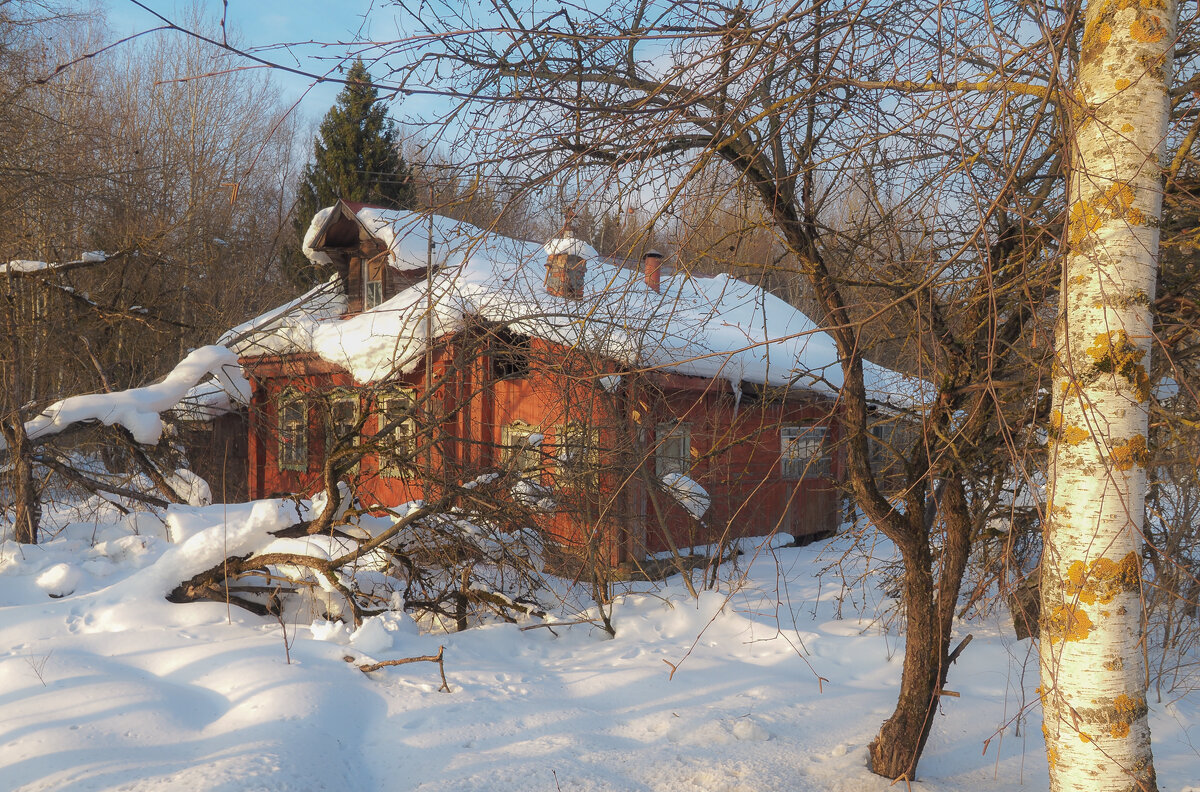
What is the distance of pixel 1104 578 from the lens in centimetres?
215

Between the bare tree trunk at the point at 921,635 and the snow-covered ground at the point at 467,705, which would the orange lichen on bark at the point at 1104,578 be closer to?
the snow-covered ground at the point at 467,705

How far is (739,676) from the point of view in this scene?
A: 5734 mm

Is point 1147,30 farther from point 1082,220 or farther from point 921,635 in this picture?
point 921,635

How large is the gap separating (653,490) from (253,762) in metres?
4.09

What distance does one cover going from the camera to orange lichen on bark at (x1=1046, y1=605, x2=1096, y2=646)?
2.19m

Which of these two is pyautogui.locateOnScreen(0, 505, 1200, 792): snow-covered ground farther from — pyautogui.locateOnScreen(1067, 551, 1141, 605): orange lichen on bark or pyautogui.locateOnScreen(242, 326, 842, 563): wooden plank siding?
pyautogui.locateOnScreen(242, 326, 842, 563): wooden plank siding

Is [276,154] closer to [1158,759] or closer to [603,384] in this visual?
[603,384]

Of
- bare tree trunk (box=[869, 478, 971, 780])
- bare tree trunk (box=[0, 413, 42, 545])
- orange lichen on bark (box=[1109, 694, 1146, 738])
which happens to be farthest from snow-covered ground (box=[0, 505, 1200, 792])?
bare tree trunk (box=[0, 413, 42, 545])

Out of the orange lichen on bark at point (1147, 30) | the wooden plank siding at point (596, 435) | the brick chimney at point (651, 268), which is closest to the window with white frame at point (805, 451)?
the wooden plank siding at point (596, 435)

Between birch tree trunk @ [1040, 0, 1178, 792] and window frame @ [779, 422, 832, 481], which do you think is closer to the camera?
birch tree trunk @ [1040, 0, 1178, 792]

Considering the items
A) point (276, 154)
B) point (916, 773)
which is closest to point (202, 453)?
point (916, 773)

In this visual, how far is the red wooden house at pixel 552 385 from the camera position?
4648mm

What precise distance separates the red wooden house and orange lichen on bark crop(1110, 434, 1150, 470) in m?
0.86

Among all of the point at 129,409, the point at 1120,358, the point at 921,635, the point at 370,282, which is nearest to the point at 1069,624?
the point at 1120,358
